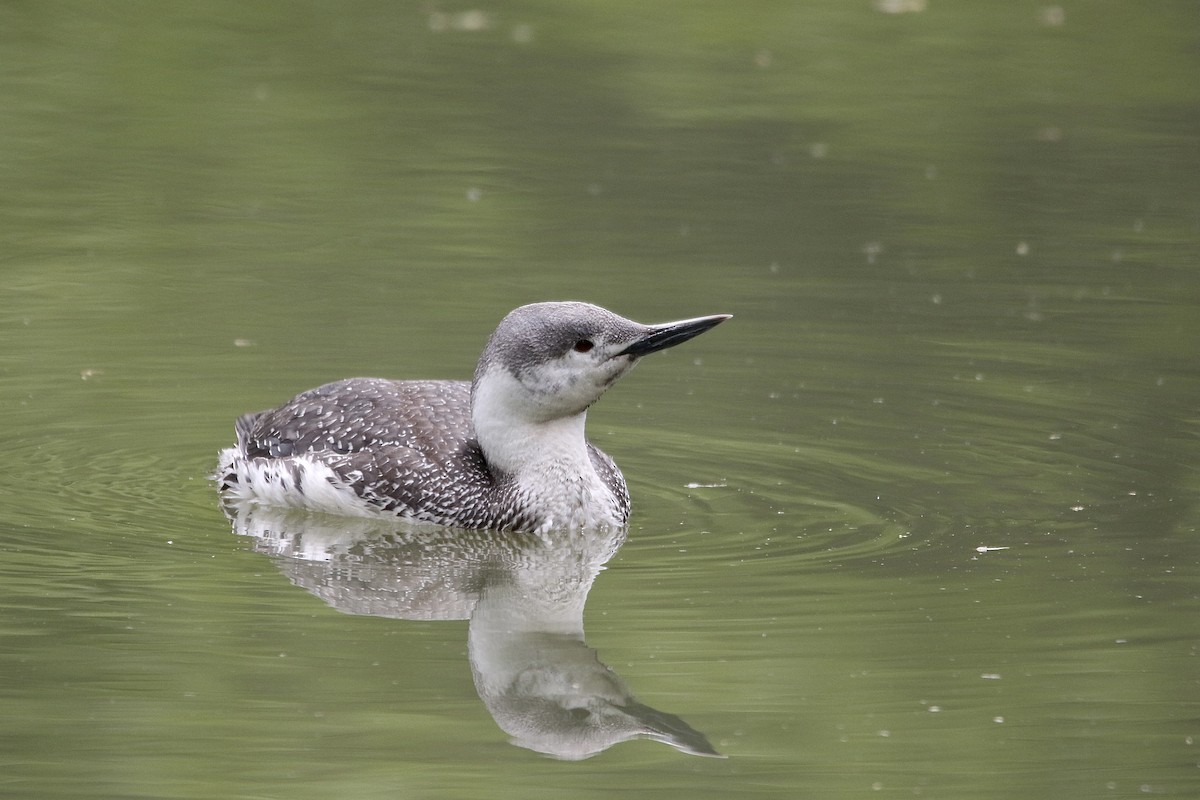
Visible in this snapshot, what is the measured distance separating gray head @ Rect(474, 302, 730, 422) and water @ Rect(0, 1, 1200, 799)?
2.08ft

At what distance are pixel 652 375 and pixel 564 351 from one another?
2714 millimetres

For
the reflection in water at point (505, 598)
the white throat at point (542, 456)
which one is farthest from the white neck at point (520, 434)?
the reflection in water at point (505, 598)

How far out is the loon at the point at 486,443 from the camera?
9.17 metres

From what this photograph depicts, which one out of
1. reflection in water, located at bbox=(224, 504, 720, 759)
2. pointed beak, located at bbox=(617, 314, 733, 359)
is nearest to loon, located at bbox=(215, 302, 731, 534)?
pointed beak, located at bbox=(617, 314, 733, 359)

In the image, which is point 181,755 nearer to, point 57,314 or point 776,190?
point 57,314

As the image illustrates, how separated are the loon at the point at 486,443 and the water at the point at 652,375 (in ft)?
0.65

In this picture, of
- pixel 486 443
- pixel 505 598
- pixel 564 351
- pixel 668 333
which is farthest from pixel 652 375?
pixel 505 598

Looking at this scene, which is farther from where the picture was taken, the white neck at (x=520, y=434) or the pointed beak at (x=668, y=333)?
the white neck at (x=520, y=434)

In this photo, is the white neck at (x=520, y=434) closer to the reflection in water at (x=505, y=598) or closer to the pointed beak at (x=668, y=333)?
the reflection in water at (x=505, y=598)

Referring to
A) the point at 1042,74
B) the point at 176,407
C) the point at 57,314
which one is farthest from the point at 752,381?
the point at 1042,74

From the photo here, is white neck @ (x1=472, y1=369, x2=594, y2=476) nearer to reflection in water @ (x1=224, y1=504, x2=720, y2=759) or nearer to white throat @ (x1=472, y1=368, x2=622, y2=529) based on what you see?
white throat @ (x1=472, y1=368, x2=622, y2=529)

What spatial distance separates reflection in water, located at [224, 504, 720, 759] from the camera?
281 inches

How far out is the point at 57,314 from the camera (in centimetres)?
1241

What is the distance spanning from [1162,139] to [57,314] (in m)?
8.96
